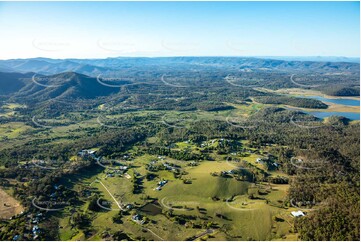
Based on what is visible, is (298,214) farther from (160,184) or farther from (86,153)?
(86,153)

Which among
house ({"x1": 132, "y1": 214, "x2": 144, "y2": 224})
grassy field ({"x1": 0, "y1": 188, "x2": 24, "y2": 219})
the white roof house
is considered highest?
the white roof house

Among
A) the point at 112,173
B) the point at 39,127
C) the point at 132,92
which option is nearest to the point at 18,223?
the point at 112,173

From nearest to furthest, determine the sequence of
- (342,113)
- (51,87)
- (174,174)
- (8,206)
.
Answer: (8,206) → (174,174) → (342,113) → (51,87)

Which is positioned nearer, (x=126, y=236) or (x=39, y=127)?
(x=126, y=236)

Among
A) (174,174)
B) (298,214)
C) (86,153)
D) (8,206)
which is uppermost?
(298,214)

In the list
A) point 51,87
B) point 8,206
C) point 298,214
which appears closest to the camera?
point 298,214

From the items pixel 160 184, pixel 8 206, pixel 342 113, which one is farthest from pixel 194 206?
pixel 342 113

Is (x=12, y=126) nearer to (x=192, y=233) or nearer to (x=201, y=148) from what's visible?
(x=201, y=148)

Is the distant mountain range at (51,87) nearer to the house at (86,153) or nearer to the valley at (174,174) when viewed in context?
the valley at (174,174)

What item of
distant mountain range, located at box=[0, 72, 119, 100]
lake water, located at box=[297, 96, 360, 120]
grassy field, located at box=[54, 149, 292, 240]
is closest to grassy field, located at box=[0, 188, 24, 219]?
grassy field, located at box=[54, 149, 292, 240]

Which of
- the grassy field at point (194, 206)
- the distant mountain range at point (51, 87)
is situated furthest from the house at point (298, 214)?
the distant mountain range at point (51, 87)

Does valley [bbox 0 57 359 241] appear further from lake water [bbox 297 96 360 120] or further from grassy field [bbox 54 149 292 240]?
lake water [bbox 297 96 360 120]
